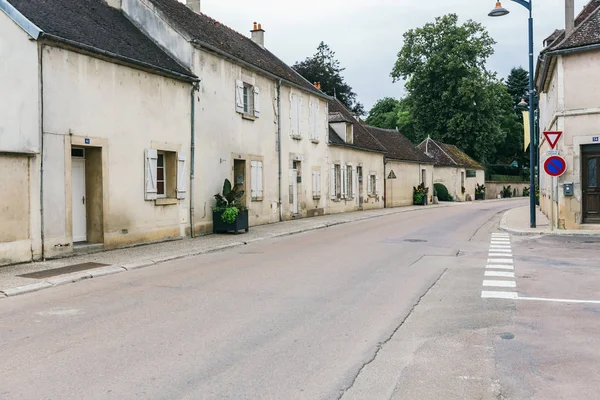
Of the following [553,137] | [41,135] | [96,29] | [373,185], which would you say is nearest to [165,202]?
[41,135]

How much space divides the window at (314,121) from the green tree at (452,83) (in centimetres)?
2866

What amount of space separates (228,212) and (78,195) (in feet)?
16.3

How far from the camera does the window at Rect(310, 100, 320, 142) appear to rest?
26.5 m

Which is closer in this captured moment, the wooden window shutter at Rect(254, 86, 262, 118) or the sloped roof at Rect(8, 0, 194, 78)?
the sloped roof at Rect(8, 0, 194, 78)

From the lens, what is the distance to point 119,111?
554 inches

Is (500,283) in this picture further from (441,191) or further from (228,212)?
Result: (441,191)

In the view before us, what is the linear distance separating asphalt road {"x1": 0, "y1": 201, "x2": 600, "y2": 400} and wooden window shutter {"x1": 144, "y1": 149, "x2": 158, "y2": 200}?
15.0 feet

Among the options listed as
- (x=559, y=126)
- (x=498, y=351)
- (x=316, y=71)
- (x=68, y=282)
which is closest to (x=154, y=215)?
(x=68, y=282)

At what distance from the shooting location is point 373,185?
3541cm

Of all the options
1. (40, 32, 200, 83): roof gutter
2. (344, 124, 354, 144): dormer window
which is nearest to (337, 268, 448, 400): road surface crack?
(40, 32, 200, 83): roof gutter

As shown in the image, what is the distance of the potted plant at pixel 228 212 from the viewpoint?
17.4 meters

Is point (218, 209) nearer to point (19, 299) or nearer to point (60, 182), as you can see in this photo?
point (60, 182)

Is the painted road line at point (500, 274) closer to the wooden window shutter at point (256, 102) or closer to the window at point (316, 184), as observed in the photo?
the wooden window shutter at point (256, 102)

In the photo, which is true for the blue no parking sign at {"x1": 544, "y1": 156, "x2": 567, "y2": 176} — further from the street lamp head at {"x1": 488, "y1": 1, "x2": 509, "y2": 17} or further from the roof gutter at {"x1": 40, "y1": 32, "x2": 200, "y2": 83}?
the roof gutter at {"x1": 40, "y1": 32, "x2": 200, "y2": 83}
